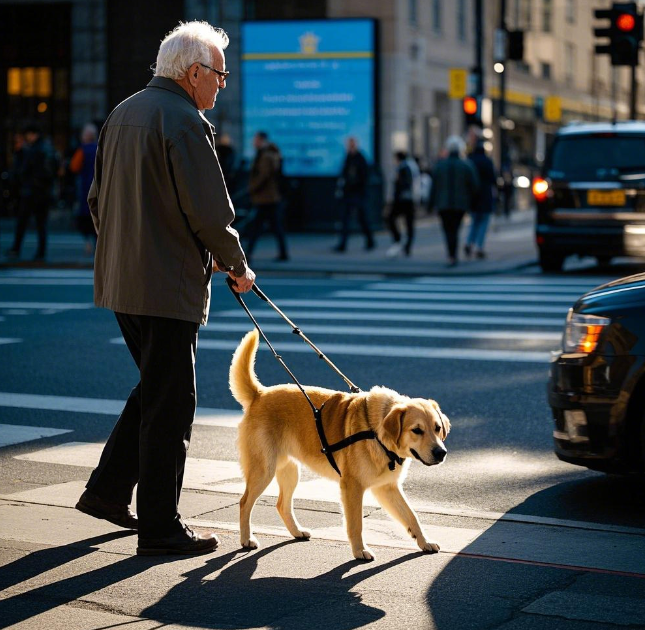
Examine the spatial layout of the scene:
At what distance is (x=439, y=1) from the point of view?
4200 cm

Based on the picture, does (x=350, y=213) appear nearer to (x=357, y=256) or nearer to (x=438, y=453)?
(x=357, y=256)

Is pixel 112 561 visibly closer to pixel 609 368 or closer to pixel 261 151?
pixel 609 368

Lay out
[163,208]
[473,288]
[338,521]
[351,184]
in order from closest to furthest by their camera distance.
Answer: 1. [163,208]
2. [338,521]
3. [473,288]
4. [351,184]

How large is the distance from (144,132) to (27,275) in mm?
14706

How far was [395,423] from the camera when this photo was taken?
17.4 ft

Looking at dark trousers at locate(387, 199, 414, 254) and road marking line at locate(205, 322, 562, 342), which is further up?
dark trousers at locate(387, 199, 414, 254)

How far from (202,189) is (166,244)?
29cm

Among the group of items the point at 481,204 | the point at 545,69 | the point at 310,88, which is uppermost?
the point at 545,69

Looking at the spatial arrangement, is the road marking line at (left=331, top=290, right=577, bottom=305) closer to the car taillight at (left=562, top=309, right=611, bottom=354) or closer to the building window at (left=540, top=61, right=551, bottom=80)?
the car taillight at (left=562, top=309, right=611, bottom=354)

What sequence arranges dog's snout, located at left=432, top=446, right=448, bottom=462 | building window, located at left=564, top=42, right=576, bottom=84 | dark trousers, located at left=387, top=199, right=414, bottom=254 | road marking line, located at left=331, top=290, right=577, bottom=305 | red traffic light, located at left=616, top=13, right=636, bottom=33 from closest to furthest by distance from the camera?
dog's snout, located at left=432, top=446, right=448, bottom=462, road marking line, located at left=331, top=290, right=577, bottom=305, red traffic light, located at left=616, top=13, right=636, bottom=33, dark trousers, located at left=387, top=199, right=414, bottom=254, building window, located at left=564, top=42, right=576, bottom=84

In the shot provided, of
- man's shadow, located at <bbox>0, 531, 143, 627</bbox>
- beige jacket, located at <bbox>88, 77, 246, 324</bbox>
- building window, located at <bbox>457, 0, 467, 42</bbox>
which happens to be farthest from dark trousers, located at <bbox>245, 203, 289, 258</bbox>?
building window, located at <bbox>457, 0, 467, 42</bbox>

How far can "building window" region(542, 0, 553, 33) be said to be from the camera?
65.8 metres

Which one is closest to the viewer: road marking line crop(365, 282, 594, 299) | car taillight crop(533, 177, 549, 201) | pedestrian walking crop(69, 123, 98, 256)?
road marking line crop(365, 282, 594, 299)

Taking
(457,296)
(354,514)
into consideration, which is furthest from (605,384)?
(457,296)
